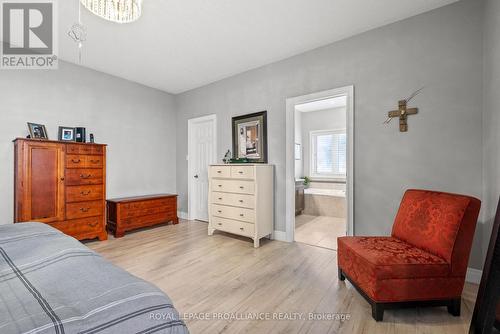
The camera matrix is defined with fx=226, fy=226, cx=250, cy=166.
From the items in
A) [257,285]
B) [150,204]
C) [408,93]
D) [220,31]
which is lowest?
[257,285]

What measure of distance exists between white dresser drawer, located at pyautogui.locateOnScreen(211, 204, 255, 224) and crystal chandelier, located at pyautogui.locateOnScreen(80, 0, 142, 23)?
243 centimetres

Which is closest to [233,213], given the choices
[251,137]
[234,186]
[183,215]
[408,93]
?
[234,186]

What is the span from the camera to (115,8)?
5.26 feet

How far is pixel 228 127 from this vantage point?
13.2ft

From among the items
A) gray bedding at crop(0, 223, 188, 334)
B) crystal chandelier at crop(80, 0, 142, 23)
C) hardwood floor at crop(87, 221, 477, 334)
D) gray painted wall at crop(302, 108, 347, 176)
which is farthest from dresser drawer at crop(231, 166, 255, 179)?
gray painted wall at crop(302, 108, 347, 176)

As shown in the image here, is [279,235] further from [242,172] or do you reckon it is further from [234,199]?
[242,172]

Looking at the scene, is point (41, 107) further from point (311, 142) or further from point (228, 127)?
point (311, 142)

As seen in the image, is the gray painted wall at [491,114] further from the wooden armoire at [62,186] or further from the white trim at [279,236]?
the wooden armoire at [62,186]

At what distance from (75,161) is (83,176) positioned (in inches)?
9.0

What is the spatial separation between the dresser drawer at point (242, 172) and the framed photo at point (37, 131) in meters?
2.61

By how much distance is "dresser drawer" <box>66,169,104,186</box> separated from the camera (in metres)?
3.04

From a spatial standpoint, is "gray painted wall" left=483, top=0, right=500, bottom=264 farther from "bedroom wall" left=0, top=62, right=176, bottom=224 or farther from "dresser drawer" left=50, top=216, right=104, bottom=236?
"bedroom wall" left=0, top=62, right=176, bottom=224

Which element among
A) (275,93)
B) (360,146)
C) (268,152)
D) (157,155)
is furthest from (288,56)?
(157,155)

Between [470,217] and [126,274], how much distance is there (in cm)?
217
